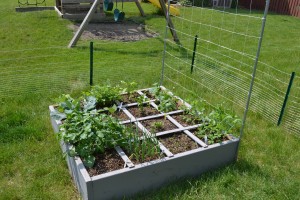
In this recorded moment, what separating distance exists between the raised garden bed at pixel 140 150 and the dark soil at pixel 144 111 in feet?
0.09

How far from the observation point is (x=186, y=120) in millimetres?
3963

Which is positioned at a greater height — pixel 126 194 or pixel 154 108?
pixel 154 108

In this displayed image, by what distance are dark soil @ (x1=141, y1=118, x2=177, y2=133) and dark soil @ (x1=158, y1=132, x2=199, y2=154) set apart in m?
0.15

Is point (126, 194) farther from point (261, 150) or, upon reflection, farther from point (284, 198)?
point (261, 150)

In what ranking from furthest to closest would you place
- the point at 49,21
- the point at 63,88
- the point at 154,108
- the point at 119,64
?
the point at 49,21
the point at 119,64
the point at 63,88
the point at 154,108

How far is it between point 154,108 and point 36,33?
5.93 meters

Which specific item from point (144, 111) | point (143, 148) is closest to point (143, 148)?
point (143, 148)

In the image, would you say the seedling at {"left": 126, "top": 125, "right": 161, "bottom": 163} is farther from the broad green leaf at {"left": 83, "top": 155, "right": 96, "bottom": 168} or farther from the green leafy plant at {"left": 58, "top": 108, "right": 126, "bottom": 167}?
the broad green leaf at {"left": 83, "top": 155, "right": 96, "bottom": 168}

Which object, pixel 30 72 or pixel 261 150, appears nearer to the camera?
pixel 261 150

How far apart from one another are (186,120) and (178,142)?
1.64 feet

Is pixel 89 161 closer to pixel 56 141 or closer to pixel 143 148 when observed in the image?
pixel 143 148

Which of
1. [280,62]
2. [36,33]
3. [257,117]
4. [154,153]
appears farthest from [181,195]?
[36,33]

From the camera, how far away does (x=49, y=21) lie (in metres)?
10.0

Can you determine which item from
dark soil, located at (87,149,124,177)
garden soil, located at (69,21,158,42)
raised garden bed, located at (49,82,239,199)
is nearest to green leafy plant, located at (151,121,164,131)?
raised garden bed, located at (49,82,239,199)
